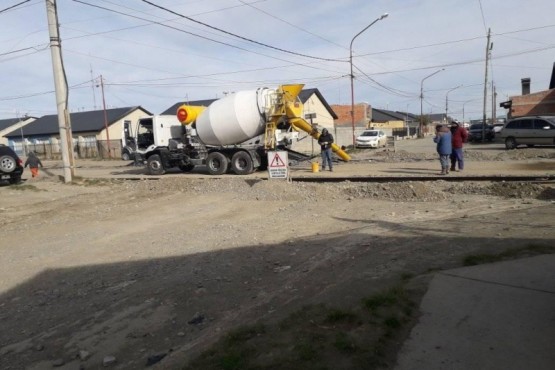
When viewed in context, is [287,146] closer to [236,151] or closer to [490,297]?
[236,151]

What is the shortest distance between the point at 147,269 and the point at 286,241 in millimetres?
2643

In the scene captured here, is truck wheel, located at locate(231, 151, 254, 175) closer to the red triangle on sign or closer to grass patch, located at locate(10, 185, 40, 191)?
the red triangle on sign

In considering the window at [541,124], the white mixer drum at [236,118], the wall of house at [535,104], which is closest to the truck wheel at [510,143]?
the window at [541,124]

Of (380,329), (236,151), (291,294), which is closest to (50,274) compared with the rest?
(291,294)

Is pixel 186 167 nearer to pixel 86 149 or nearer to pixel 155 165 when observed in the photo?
pixel 155 165

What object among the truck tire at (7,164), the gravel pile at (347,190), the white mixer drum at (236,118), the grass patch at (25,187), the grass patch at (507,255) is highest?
the white mixer drum at (236,118)

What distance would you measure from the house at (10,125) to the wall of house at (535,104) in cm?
6539

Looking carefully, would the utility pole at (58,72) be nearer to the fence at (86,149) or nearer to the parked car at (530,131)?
the parked car at (530,131)

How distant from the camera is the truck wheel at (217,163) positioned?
63.5 feet

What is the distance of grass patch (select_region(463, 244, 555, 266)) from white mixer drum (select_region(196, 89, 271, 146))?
1325cm

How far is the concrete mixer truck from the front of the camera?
1825 cm

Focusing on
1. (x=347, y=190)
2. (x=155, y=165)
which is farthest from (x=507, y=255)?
(x=155, y=165)

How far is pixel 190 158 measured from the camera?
20750mm

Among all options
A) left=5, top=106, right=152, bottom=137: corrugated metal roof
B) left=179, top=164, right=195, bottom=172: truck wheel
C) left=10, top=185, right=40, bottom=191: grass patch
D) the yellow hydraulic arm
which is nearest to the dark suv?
left=10, top=185, right=40, bottom=191: grass patch
